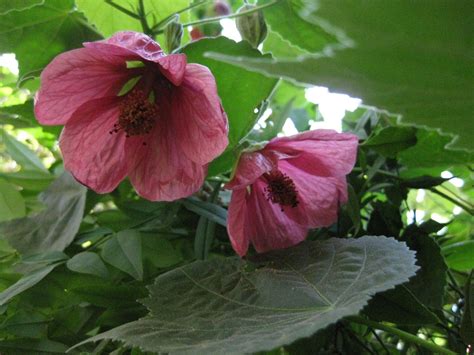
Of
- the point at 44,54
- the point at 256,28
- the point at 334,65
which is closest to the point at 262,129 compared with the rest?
the point at 256,28

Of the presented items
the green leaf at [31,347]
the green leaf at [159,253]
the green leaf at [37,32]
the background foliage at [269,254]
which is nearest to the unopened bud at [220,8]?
the background foliage at [269,254]

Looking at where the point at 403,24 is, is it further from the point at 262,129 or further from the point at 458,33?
the point at 262,129

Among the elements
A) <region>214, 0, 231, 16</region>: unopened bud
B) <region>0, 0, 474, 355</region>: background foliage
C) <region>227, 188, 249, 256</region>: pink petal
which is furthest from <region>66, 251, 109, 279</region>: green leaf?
<region>214, 0, 231, 16</region>: unopened bud

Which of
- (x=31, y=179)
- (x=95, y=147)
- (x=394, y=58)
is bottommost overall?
(x=31, y=179)

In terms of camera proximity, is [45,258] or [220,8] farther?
[220,8]

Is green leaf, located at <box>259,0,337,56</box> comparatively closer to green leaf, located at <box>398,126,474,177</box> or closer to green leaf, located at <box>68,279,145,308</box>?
green leaf, located at <box>398,126,474,177</box>

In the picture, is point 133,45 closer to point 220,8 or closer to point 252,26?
point 252,26

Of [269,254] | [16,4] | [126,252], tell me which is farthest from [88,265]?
[16,4]
